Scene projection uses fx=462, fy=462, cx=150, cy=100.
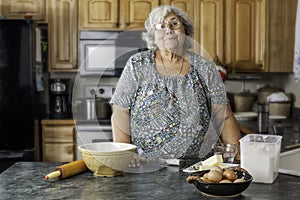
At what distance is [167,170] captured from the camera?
166 cm

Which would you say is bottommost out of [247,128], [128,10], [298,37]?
[247,128]

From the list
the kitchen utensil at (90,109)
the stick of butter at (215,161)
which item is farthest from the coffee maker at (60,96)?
the stick of butter at (215,161)

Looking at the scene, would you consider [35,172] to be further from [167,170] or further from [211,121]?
[211,121]

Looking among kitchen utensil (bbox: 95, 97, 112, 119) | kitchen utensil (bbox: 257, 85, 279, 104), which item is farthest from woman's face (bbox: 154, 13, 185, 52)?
kitchen utensil (bbox: 257, 85, 279, 104)

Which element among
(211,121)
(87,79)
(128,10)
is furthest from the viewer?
(87,79)

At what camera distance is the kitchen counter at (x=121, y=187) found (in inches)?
53.4

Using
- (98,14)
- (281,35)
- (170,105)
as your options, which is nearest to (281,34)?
(281,35)

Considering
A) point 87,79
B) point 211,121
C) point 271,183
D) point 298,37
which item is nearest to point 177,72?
point 211,121

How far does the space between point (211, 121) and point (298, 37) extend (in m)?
1.50

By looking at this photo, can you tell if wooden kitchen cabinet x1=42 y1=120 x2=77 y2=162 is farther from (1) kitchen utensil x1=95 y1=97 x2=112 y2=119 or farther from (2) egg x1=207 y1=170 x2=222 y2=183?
(2) egg x1=207 y1=170 x2=222 y2=183

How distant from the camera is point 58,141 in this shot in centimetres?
375

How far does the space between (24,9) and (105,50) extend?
0.78 metres

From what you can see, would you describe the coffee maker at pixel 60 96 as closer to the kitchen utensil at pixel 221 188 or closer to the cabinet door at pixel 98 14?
the cabinet door at pixel 98 14

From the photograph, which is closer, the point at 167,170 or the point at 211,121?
the point at 167,170
